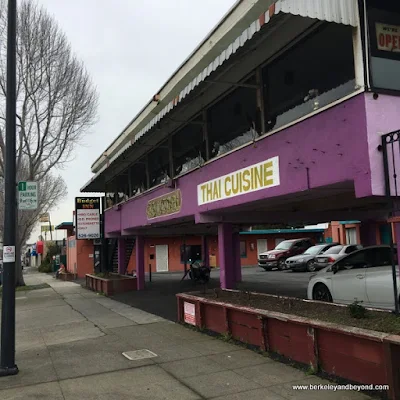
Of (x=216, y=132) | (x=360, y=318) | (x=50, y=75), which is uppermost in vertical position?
(x=50, y=75)

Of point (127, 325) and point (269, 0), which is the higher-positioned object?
point (269, 0)

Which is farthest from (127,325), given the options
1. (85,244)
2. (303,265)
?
(85,244)

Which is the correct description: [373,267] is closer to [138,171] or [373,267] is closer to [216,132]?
[216,132]

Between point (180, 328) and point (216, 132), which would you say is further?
point (216, 132)

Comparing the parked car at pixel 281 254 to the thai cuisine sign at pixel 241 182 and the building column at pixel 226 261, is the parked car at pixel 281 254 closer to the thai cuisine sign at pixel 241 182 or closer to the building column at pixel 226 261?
the building column at pixel 226 261

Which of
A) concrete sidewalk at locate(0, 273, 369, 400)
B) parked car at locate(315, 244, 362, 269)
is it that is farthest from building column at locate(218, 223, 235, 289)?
parked car at locate(315, 244, 362, 269)

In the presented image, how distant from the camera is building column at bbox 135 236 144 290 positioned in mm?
18922

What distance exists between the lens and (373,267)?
9.49 m

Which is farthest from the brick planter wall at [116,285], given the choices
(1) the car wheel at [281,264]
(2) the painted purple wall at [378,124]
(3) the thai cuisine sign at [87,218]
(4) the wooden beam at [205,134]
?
(2) the painted purple wall at [378,124]

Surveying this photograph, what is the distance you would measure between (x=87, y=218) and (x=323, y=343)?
19371 mm

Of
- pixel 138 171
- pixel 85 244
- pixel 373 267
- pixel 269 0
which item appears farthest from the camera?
pixel 85 244

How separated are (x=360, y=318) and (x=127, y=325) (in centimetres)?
596

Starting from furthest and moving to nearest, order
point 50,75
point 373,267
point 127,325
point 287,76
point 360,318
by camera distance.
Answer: point 50,75 → point 127,325 → point 373,267 → point 287,76 → point 360,318

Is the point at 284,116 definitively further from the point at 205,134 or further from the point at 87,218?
the point at 87,218
